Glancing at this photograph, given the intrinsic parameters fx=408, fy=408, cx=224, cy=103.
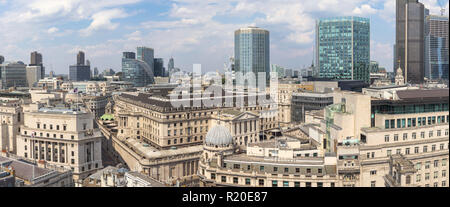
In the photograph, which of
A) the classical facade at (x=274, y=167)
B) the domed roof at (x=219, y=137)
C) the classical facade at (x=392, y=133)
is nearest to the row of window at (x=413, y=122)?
the classical facade at (x=392, y=133)

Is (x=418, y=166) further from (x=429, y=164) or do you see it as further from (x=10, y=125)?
(x=10, y=125)

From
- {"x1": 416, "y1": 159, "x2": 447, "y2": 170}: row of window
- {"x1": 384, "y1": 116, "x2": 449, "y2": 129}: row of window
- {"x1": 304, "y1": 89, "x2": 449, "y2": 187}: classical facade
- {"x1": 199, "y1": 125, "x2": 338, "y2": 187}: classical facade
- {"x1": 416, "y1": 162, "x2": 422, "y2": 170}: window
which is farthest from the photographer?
{"x1": 384, "y1": 116, "x2": 449, "y2": 129}: row of window

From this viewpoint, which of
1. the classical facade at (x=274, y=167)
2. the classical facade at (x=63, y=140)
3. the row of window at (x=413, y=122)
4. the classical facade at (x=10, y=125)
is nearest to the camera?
the classical facade at (x=274, y=167)

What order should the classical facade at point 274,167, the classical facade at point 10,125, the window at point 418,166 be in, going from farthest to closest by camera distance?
the classical facade at point 10,125 → the window at point 418,166 → the classical facade at point 274,167

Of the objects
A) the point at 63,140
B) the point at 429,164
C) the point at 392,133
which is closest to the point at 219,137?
the point at 392,133

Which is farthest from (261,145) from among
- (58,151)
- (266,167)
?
(58,151)

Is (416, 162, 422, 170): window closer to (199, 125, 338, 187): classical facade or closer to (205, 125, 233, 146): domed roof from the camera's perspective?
(199, 125, 338, 187): classical facade

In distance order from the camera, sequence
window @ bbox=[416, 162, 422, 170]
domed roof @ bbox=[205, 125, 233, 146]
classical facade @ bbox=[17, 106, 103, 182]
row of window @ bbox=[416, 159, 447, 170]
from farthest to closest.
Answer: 1. classical facade @ bbox=[17, 106, 103, 182]
2. domed roof @ bbox=[205, 125, 233, 146]
3. row of window @ bbox=[416, 159, 447, 170]
4. window @ bbox=[416, 162, 422, 170]

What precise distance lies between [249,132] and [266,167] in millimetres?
41680

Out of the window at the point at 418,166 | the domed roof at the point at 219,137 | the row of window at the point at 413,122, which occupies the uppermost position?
the row of window at the point at 413,122

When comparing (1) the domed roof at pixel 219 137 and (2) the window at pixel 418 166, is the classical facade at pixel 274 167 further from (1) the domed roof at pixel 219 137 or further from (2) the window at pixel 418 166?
(2) the window at pixel 418 166

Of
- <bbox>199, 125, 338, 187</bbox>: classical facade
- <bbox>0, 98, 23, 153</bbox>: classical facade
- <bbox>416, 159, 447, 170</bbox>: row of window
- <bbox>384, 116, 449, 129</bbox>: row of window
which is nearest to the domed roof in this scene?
<bbox>199, 125, 338, 187</bbox>: classical facade

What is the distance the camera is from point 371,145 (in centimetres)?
4984

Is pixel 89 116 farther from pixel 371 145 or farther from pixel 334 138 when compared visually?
pixel 371 145
